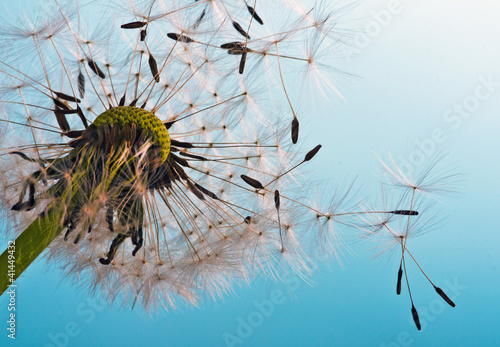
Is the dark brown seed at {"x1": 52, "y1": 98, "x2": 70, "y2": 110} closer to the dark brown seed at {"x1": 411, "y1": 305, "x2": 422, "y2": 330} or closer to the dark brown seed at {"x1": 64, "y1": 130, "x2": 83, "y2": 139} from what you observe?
the dark brown seed at {"x1": 64, "y1": 130, "x2": 83, "y2": 139}

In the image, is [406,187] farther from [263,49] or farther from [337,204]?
[263,49]

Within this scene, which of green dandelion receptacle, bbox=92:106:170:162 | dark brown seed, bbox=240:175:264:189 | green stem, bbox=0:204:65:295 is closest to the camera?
green stem, bbox=0:204:65:295

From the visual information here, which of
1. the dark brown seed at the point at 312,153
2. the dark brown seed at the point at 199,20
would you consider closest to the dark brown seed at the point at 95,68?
the dark brown seed at the point at 199,20

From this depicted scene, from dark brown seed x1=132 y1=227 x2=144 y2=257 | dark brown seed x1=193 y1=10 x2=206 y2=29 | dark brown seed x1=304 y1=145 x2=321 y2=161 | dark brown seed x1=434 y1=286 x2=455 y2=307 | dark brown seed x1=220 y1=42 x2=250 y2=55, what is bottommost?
dark brown seed x1=434 y1=286 x2=455 y2=307

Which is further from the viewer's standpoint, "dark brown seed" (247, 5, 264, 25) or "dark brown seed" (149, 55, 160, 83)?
"dark brown seed" (149, 55, 160, 83)

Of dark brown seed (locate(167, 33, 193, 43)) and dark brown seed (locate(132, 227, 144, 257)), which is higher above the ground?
dark brown seed (locate(167, 33, 193, 43))

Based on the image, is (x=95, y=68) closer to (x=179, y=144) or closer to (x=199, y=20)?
(x=199, y=20)

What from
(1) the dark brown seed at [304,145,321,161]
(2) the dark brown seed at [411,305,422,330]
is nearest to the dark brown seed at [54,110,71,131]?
(1) the dark brown seed at [304,145,321,161]

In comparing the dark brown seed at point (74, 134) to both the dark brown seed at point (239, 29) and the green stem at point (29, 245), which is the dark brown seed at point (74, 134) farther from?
the dark brown seed at point (239, 29)

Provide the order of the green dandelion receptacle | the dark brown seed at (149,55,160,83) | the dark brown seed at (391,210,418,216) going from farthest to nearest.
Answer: the dark brown seed at (149,55,160,83) → the dark brown seed at (391,210,418,216) → the green dandelion receptacle
